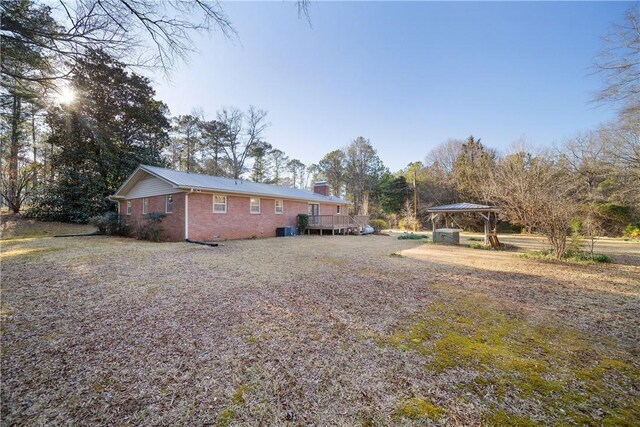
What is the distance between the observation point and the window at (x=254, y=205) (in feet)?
51.9

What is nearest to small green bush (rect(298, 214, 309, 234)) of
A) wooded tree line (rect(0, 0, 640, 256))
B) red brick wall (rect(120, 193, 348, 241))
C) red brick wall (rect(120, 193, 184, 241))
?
red brick wall (rect(120, 193, 348, 241))

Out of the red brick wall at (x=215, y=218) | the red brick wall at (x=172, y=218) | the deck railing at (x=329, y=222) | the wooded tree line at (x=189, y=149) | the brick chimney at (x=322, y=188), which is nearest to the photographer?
the wooded tree line at (x=189, y=149)

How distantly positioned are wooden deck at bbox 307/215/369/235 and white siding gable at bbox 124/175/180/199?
947 cm

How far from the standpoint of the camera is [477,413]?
6.63 ft

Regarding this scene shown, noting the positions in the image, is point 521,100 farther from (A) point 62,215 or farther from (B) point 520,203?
(A) point 62,215

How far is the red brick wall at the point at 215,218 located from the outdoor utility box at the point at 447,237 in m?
9.71

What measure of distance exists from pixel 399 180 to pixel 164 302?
31.6m

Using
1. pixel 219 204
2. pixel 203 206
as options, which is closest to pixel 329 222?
pixel 219 204

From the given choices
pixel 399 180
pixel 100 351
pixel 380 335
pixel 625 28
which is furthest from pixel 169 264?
pixel 399 180

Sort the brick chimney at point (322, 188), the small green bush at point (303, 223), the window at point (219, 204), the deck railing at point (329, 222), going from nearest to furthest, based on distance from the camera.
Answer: the window at point (219, 204) < the small green bush at point (303, 223) < the deck railing at point (329, 222) < the brick chimney at point (322, 188)

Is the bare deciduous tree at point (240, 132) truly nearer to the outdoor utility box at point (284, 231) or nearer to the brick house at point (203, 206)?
the brick house at point (203, 206)

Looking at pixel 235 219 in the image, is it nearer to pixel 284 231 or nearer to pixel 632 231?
pixel 284 231

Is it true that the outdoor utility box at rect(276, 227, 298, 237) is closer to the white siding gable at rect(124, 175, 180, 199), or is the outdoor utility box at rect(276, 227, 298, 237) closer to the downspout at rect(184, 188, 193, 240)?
the downspout at rect(184, 188, 193, 240)

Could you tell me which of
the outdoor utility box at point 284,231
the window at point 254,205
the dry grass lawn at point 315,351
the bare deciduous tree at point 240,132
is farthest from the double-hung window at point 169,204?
the bare deciduous tree at point 240,132
